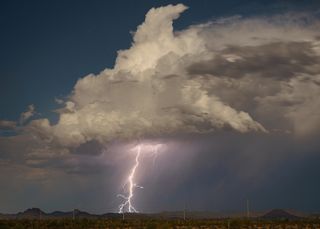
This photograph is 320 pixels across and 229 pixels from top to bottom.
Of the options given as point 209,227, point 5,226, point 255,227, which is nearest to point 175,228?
point 209,227

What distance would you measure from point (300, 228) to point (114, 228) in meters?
29.3

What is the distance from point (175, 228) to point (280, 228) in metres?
16.9

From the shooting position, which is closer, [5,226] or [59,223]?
[5,226]

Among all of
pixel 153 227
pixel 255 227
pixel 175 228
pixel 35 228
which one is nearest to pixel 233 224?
pixel 255 227

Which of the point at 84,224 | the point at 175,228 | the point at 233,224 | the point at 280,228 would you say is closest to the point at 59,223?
the point at 84,224

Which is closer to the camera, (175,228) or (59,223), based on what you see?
(175,228)

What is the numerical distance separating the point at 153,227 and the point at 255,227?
63.8 feet

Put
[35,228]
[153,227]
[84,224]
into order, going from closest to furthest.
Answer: [153,227] < [35,228] < [84,224]

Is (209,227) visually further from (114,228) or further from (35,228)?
(35,228)

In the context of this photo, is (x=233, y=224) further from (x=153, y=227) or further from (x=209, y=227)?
(x=153, y=227)

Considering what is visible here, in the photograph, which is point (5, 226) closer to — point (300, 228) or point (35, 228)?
point (35, 228)

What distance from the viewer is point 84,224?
80.2 meters

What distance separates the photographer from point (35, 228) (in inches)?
2913

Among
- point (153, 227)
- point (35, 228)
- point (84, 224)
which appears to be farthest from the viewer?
point (84, 224)
